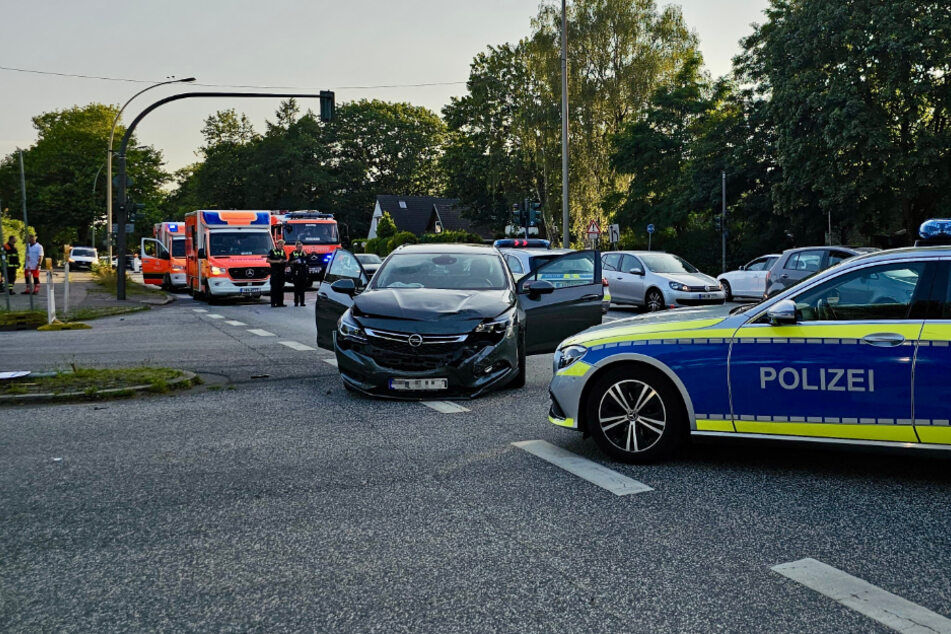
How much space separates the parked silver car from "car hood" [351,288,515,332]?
1283 centimetres

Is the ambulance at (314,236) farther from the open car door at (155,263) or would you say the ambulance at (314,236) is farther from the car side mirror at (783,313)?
the car side mirror at (783,313)

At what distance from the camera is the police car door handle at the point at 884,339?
17.9 ft

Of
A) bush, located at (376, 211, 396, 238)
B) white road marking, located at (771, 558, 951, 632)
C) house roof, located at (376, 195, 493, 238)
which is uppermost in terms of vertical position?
house roof, located at (376, 195, 493, 238)

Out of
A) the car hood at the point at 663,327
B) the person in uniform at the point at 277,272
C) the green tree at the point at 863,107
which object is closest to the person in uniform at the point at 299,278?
the person in uniform at the point at 277,272

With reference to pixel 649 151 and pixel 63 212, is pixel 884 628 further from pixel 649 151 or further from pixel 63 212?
pixel 63 212

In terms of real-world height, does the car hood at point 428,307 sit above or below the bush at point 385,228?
below

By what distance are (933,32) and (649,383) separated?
30.8 m

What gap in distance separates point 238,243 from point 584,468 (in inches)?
949

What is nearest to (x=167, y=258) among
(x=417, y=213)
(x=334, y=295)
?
(x=334, y=295)

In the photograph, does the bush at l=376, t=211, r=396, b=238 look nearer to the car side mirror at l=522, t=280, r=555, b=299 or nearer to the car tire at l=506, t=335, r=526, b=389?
the car side mirror at l=522, t=280, r=555, b=299

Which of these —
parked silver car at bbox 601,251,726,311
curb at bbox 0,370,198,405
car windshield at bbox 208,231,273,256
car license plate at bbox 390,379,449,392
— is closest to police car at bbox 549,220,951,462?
car license plate at bbox 390,379,449,392

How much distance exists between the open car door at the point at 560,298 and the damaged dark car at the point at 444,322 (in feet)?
0.04

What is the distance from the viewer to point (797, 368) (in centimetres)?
571

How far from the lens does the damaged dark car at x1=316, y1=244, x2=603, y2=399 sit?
28.8 feet
